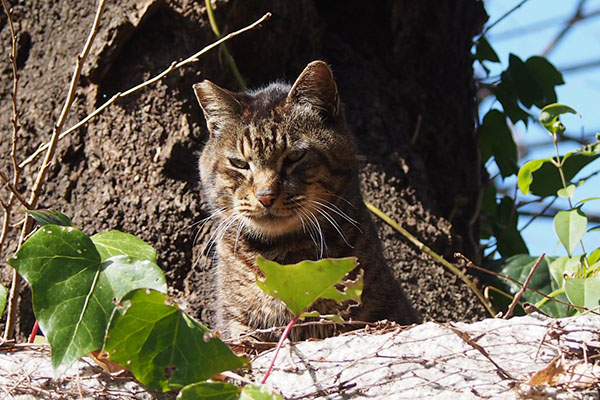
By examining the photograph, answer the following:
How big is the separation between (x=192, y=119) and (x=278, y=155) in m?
0.71

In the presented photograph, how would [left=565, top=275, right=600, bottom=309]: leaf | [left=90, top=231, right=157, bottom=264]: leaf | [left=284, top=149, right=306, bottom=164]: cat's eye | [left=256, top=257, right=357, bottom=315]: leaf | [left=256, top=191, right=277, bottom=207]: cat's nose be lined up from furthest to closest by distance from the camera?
1. [left=284, top=149, right=306, bottom=164]: cat's eye
2. [left=256, top=191, right=277, bottom=207]: cat's nose
3. [left=565, top=275, right=600, bottom=309]: leaf
4. [left=90, top=231, right=157, bottom=264]: leaf
5. [left=256, top=257, right=357, bottom=315]: leaf

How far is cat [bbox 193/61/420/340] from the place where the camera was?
262 centimetres

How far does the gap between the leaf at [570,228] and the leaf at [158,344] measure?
1689mm

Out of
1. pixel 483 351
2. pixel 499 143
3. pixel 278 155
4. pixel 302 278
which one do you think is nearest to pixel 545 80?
pixel 499 143

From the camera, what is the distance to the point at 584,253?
3.00 meters

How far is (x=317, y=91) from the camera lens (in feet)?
9.04

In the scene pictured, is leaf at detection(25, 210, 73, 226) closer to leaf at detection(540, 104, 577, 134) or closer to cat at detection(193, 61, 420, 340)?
cat at detection(193, 61, 420, 340)

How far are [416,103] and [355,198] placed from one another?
45.9 inches

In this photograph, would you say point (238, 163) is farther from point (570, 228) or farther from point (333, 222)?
point (570, 228)

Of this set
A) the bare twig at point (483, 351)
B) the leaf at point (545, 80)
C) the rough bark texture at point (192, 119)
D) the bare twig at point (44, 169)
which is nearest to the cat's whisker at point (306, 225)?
the rough bark texture at point (192, 119)

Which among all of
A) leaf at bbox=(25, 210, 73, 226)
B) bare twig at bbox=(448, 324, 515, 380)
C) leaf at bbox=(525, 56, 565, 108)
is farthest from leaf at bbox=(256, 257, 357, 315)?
leaf at bbox=(525, 56, 565, 108)

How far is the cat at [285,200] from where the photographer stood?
262cm

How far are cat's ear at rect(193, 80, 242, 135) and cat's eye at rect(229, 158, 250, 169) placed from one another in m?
0.18

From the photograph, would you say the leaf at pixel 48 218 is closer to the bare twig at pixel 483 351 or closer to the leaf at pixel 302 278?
the leaf at pixel 302 278
